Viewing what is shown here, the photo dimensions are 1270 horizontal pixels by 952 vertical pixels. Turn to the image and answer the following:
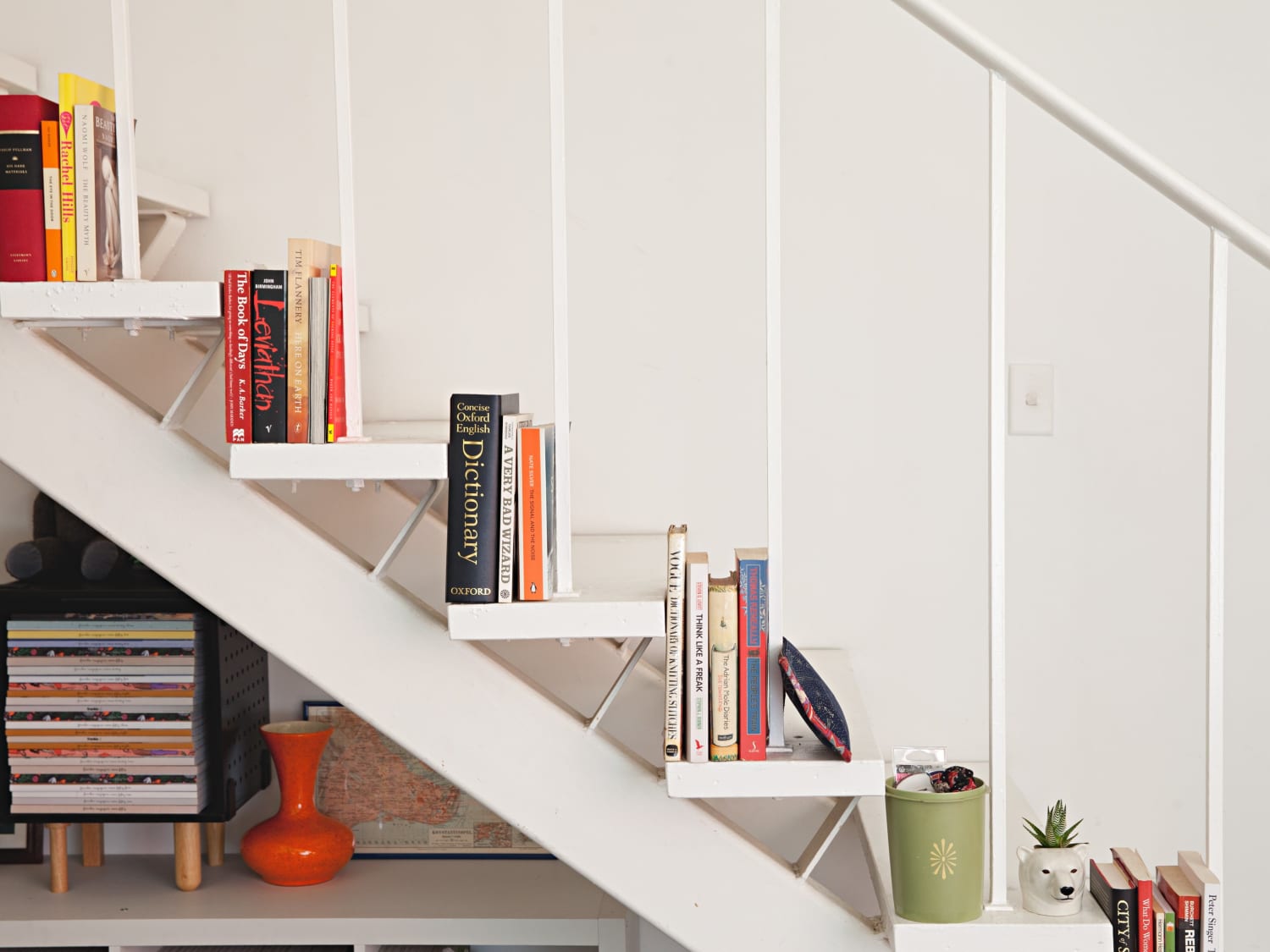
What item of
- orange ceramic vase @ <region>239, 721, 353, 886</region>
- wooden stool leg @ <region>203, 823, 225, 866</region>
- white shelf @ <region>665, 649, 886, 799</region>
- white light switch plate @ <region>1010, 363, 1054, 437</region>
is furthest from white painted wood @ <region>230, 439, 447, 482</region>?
white light switch plate @ <region>1010, 363, 1054, 437</region>

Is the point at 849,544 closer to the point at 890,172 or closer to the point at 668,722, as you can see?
the point at 890,172

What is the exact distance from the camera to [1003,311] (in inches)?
51.2

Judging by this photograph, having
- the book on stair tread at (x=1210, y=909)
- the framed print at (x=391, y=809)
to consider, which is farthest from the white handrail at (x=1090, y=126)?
the framed print at (x=391, y=809)

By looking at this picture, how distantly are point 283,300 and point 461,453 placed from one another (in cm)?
28

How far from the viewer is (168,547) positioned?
1398 mm

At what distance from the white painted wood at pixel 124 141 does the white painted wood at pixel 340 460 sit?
275 mm

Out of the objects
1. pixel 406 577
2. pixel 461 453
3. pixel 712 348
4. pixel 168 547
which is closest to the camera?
pixel 461 453

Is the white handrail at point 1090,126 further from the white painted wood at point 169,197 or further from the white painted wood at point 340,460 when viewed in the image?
the white painted wood at point 169,197

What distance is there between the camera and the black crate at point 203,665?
6.35 ft

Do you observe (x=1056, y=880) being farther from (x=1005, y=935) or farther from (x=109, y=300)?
(x=109, y=300)

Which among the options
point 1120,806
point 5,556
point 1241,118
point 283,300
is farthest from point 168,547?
point 1241,118

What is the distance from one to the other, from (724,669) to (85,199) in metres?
0.93

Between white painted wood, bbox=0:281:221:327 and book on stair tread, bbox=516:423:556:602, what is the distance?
0.40 meters

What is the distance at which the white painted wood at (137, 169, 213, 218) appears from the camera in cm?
177
